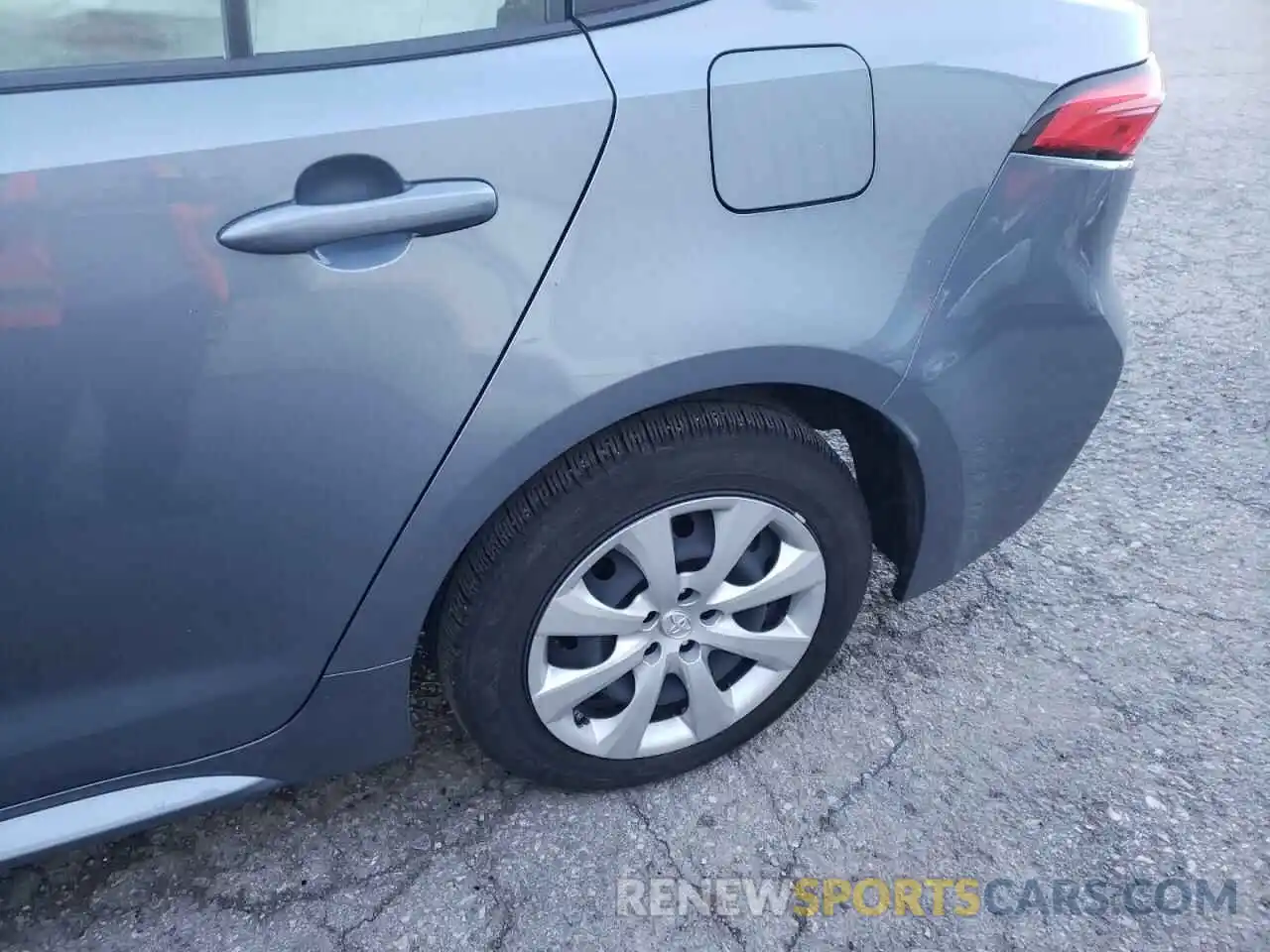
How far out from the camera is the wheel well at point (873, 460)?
5.40 feet

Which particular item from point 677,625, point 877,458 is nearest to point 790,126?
point 877,458

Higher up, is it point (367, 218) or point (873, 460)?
point (367, 218)

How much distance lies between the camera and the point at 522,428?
137cm

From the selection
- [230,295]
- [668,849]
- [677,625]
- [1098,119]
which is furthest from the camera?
[668,849]

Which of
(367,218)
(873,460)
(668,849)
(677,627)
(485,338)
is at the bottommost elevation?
(668,849)

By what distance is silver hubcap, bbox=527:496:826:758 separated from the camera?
1.61 meters

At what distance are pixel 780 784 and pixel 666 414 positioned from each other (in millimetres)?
800

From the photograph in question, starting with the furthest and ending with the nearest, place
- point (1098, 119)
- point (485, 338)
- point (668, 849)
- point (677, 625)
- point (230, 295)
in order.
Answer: point (668, 849)
point (677, 625)
point (1098, 119)
point (485, 338)
point (230, 295)

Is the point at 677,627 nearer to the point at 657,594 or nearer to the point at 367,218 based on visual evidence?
the point at 657,594

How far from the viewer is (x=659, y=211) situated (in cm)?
136

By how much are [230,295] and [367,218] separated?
0.57 ft

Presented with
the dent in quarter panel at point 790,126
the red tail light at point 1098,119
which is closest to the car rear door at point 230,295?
the dent in quarter panel at point 790,126

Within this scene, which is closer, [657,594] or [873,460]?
[657,594]

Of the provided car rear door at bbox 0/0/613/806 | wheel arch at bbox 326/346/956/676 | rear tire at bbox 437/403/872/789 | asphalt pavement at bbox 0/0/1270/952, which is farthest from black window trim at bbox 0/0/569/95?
asphalt pavement at bbox 0/0/1270/952
